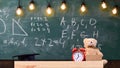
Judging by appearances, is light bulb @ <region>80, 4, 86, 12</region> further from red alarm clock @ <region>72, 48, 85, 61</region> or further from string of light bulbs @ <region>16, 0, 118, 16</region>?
red alarm clock @ <region>72, 48, 85, 61</region>

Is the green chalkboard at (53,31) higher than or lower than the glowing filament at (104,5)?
lower

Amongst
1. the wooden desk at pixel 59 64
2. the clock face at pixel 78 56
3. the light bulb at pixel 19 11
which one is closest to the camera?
the wooden desk at pixel 59 64

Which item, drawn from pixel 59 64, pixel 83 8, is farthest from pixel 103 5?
pixel 59 64

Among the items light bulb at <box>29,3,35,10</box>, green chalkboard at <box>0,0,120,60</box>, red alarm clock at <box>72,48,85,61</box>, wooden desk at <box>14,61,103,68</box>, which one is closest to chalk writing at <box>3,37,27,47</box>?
green chalkboard at <box>0,0,120,60</box>

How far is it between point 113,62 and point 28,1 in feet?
5.41

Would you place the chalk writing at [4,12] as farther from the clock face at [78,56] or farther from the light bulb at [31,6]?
the clock face at [78,56]

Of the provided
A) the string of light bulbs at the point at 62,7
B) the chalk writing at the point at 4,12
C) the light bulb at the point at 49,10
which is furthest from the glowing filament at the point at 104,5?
the chalk writing at the point at 4,12

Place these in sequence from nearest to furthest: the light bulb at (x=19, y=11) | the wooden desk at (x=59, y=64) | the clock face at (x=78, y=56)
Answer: the wooden desk at (x=59, y=64) → the clock face at (x=78, y=56) → the light bulb at (x=19, y=11)

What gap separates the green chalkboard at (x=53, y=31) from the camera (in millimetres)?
4098

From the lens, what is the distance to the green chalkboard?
410 centimetres

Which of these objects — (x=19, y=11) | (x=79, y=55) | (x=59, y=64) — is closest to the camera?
(x=59, y=64)

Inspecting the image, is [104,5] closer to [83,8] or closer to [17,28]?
[83,8]

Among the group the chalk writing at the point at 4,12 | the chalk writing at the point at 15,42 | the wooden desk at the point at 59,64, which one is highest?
the chalk writing at the point at 4,12

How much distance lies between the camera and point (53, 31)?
4.12 m
